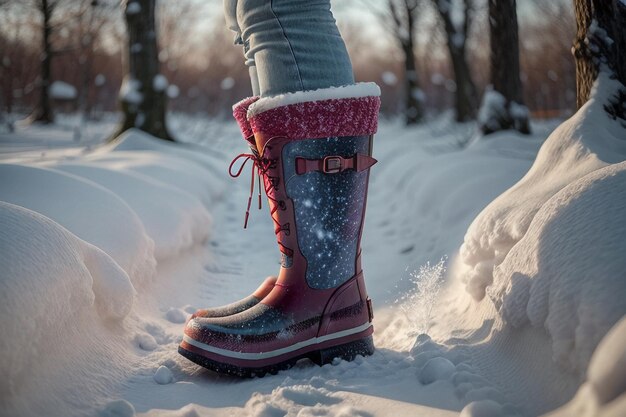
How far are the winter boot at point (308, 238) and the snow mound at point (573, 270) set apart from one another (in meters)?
0.35

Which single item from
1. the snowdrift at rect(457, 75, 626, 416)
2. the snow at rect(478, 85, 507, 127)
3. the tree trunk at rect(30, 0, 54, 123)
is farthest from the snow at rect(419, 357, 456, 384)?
the tree trunk at rect(30, 0, 54, 123)

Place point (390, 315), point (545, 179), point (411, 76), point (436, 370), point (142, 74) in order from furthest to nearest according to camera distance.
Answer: point (411, 76), point (142, 74), point (390, 315), point (545, 179), point (436, 370)

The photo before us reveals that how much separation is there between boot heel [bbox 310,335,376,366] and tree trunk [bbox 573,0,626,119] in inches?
40.8

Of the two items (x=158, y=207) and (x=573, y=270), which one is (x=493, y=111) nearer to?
(x=158, y=207)

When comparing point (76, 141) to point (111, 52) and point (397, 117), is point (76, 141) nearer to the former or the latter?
point (111, 52)

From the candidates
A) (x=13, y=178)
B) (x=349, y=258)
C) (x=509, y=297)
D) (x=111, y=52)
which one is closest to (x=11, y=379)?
(x=349, y=258)

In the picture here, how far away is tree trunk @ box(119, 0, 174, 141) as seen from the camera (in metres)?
5.80

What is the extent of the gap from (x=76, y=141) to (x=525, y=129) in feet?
19.7

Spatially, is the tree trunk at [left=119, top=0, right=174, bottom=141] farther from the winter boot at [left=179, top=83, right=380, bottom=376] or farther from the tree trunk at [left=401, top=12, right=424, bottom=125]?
the tree trunk at [left=401, top=12, right=424, bottom=125]

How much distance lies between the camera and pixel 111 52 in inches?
712

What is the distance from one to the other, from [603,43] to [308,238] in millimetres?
1160

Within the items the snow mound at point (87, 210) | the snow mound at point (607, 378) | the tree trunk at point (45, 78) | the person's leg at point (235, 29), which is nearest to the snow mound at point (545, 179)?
the snow mound at point (607, 378)

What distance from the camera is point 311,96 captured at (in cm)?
113

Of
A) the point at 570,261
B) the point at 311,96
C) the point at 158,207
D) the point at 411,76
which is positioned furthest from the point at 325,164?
the point at 411,76
